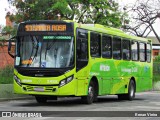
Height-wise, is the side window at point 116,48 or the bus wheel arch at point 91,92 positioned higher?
A: the side window at point 116,48

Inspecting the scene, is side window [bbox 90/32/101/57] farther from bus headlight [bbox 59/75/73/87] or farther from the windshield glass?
bus headlight [bbox 59/75/73/87]

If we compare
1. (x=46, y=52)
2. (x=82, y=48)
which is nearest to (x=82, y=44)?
(x=82, y=48)

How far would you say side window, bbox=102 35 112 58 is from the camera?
20672mm

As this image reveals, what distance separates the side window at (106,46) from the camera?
20672 millimetres

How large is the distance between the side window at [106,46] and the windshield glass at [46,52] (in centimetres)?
298

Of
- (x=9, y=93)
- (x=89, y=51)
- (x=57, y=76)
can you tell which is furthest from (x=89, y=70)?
(x=9, y=93)

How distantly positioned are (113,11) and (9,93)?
1295cm

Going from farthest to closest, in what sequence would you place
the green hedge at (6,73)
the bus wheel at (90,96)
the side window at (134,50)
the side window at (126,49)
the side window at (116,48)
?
1. the side window at (134,50)
2. the green hedge at (6,73)
3. the side window at (126,49)
4. the side window at (116,48)
5. the bus wheel at (90,96)

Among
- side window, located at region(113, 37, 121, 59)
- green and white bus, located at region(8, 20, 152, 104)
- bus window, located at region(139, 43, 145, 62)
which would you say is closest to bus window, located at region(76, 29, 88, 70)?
green and white bus, located at region(8, 20, 152, 104)

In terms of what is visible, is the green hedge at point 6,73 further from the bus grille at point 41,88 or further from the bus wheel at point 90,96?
the bus grille at point 41,88

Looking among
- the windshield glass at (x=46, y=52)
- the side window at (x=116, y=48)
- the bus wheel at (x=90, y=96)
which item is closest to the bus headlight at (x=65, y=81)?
the windshield glass at (x=46, y=52)

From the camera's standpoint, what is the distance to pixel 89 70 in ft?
62.7

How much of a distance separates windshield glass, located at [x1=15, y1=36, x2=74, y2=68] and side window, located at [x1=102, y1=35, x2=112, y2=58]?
2983 millimetres

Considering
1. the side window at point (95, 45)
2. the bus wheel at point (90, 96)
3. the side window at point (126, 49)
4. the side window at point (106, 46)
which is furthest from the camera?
the side window at point (126, 49)
